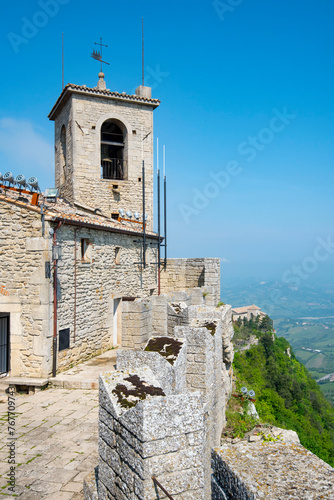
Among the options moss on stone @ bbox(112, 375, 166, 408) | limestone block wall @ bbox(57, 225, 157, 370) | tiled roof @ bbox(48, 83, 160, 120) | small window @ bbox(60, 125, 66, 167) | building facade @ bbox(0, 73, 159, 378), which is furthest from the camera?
small window @ bbox(60, 125, 66, 167)

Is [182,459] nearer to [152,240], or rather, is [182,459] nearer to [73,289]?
[73,289]

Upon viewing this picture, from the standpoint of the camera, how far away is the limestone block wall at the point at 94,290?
10102 millimetres

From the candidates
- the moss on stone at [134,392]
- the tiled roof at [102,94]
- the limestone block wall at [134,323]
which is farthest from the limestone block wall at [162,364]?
the tiled roof at [102,94]

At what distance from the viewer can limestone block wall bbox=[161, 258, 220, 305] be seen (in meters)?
17.3

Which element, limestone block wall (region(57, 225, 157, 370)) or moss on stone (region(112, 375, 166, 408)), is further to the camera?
limestone block wall (region(57, 225, 157, 370))

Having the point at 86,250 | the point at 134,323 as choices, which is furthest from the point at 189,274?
the point at 134,323

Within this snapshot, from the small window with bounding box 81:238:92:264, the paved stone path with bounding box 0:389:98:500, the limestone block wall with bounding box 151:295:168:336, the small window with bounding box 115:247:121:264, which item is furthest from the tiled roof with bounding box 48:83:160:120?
the paved stone path with bounding box 0:389:98:500

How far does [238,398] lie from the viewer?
444 inches

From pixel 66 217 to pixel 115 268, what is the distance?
3.86 metres

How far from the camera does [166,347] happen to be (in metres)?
5.16

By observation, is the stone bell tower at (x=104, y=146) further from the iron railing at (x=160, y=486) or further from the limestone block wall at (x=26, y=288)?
the iron railing at (x=160, y=486)

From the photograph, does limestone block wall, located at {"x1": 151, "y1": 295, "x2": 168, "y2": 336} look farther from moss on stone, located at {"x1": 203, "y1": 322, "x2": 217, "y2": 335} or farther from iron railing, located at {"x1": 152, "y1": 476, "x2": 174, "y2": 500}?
iron railing, located at {"x1": 152, "y1": 476, "x2": 174, "y2": 500}

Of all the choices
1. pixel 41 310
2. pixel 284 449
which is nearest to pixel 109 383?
pixel 284 449

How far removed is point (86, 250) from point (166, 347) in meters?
7.11
